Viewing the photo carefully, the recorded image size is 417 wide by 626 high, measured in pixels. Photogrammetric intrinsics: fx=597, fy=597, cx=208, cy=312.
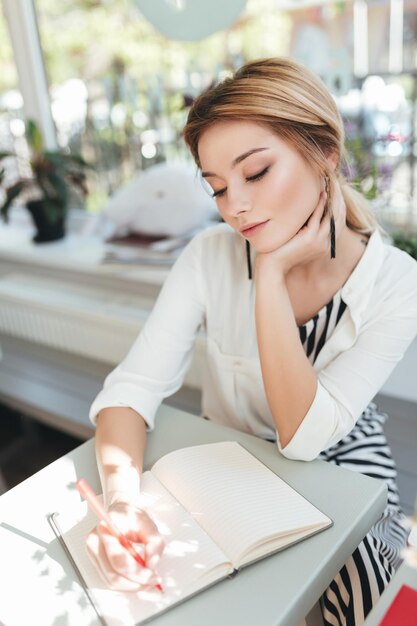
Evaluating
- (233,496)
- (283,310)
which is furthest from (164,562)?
(283,310)

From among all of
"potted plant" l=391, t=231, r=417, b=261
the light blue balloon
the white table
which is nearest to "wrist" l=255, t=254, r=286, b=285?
the white table

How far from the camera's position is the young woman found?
37.4 inches

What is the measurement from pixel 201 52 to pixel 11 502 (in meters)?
1.70

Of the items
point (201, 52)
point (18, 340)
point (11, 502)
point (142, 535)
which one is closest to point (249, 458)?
point (142, 535)

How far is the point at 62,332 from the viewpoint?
2264mm

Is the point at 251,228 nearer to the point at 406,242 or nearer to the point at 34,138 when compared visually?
the point at 406,242

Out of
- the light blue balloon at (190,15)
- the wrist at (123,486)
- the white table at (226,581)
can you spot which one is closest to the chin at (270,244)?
the white table at (226,581)

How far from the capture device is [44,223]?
247cm

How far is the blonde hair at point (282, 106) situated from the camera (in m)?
0.95

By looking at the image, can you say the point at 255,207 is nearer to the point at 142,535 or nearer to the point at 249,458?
the point at 249,458

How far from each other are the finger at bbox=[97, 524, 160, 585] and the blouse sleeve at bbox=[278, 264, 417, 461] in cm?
32

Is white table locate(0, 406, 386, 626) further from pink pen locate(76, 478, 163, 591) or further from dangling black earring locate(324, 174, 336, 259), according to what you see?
dangling black earring locate(324, 174, 336, 259)

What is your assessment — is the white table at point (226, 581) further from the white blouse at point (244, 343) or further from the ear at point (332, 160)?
the ear at point (332, 160)

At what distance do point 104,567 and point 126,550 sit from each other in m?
0.03
